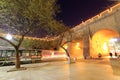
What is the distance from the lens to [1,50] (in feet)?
60.7

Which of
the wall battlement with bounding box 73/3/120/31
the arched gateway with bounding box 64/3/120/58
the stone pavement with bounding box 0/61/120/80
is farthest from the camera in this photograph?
the arched gateway with bounding box 64/3/120/58

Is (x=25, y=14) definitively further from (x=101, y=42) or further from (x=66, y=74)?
(x=101, y=42)

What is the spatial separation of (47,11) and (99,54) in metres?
14.5

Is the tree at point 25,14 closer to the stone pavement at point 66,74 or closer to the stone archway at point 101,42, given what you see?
the stone pavement at point 66,74

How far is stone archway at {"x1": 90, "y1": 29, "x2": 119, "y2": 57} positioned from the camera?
73.7ft

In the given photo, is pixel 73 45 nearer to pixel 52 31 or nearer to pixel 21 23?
pixel 52 31

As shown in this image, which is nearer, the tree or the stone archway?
the tree

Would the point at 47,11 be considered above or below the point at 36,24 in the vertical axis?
above

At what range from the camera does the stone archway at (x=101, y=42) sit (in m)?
22.5

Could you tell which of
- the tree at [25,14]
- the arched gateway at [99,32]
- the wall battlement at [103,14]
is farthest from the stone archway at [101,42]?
the tree at [25,14]

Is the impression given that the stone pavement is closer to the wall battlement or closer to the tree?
the tree

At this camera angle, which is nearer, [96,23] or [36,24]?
[36,24]

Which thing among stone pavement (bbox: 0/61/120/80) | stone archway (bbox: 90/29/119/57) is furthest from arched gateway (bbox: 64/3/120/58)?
stone pavement (bbox: 0/61/120/80)

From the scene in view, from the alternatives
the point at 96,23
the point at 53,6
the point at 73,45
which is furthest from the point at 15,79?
the point at 73,45
